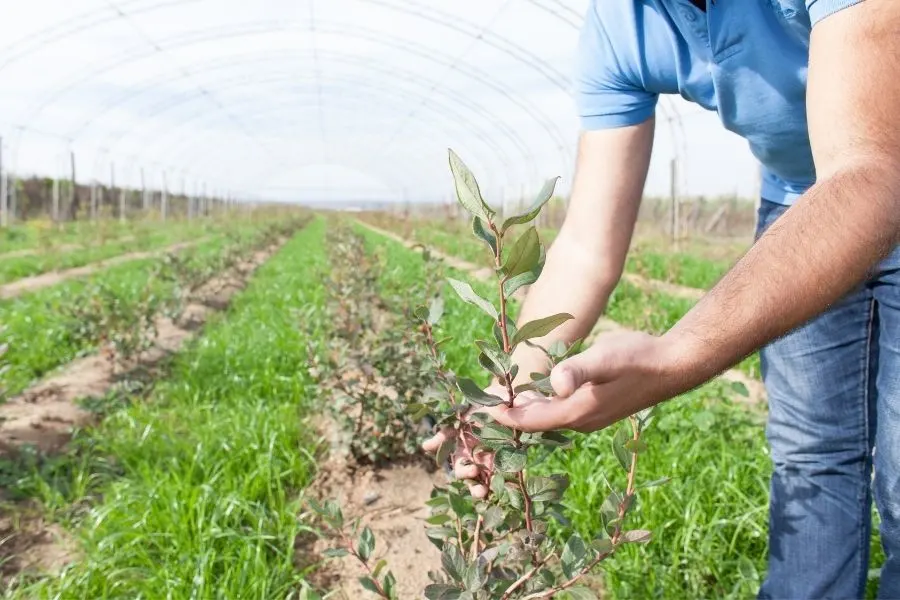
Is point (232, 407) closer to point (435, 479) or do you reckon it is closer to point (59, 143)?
point (435, 479)

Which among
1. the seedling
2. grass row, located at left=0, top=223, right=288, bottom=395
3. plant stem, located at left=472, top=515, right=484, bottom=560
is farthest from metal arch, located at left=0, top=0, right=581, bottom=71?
plant stem, located at left=472, top=515, right=484, bottom=560

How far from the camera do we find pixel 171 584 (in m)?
1.96

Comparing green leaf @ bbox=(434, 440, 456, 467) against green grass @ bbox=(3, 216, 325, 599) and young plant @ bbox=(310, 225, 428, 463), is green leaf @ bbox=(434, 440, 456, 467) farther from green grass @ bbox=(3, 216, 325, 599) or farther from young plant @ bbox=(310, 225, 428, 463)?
young plant @ bbox=(310, 225, 428, 463)

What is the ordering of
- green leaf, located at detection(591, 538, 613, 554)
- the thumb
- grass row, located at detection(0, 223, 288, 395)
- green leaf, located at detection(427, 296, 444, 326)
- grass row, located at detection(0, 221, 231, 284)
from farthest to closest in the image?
grass row, located at detection(0, 221, 231, 284)
grass row, located at detection(0, 223, 288, 395)
green leaf, located at detection(427, 296, 444, 326)
green leaf, located at detection(591, 538, 613, 554)
the thumb

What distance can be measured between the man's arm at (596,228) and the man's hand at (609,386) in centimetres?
59

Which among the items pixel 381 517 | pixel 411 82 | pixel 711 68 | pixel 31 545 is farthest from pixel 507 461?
pixel 411 82

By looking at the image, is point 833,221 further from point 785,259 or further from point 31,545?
point 31,545

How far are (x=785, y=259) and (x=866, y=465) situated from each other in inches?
39.3

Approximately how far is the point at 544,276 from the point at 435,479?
1.45m

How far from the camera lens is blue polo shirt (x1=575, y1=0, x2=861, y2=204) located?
1.34 meters

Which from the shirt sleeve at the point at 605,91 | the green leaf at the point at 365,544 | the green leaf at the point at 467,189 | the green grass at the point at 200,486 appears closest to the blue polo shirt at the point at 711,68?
the shirt sleeve at the point at 605,91

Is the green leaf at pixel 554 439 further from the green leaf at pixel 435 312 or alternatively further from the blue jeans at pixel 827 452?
the blue jeans at pixel 827 452

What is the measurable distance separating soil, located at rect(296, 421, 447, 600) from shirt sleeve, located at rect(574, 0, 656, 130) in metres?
1.05

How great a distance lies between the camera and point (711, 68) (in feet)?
4.63
